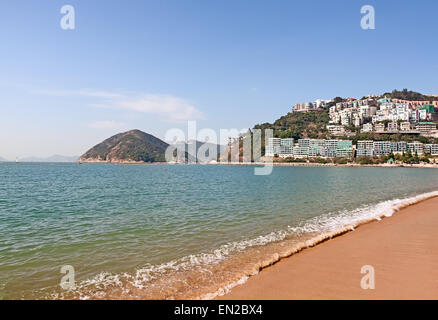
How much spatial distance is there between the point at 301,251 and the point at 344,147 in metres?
189

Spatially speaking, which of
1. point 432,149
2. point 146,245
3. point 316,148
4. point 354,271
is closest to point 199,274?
point 146,245

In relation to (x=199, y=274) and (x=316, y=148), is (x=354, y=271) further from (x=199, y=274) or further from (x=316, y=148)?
(x=316, y=148)

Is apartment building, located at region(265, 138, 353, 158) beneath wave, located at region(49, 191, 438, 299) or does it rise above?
above

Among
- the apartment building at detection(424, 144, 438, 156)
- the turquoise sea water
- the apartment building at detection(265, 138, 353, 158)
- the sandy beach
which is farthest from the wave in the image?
the apartment building at detection(424, 144, 438, 156)

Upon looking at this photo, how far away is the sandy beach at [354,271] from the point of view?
5.56 metres

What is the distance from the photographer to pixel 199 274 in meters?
7.01

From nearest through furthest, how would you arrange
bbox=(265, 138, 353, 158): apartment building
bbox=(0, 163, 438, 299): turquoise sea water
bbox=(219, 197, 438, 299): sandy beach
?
bbox=(219, 197, 438, 299): sandy beach → bbox=(0, 163, 438, 299): turquoise sea water → bbox=(265, 138, 353, 158): apartment building

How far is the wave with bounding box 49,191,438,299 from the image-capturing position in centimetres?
598

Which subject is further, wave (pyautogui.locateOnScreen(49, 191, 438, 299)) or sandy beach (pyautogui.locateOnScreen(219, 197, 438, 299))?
wave (pyautogui.locateOnScreen(49, 191, 438, 299))

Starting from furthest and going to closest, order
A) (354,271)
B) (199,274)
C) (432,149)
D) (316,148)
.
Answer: (316,148), (432,149), (199,274), (354,271)

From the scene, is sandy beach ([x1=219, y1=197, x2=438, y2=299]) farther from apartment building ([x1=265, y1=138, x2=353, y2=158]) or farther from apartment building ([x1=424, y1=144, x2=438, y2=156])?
apartment building ([x1=424, y1=144, x2=438, y2=156])

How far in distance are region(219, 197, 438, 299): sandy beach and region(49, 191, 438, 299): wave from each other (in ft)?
1.16

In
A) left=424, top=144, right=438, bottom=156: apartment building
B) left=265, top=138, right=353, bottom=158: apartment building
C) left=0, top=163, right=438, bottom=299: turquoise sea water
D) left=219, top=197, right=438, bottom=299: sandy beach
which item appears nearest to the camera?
left=219, top=197, right=438, bottom=299: sandy beach

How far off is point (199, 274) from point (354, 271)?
4.21 m
